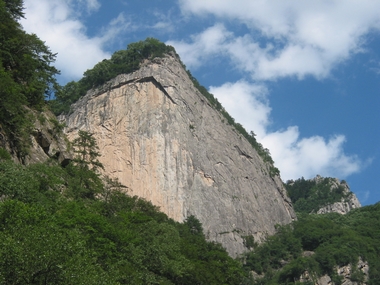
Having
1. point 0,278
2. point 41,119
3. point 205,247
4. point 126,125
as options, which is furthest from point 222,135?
point 0,278

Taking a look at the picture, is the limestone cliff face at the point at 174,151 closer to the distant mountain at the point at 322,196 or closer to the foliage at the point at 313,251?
the foliage at the point at 313,251

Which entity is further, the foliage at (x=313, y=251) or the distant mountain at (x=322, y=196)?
the distant mountain at (x=322, y=196)

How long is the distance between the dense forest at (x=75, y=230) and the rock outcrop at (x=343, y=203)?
5161cm

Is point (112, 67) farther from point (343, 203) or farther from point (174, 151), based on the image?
point (343, 203)

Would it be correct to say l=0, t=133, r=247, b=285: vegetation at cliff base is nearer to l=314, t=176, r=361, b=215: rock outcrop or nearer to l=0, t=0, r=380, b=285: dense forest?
l=0, t=0, r=380, b=285: dense forest

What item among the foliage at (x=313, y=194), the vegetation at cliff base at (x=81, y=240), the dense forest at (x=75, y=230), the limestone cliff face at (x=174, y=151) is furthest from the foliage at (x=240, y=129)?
the vegetation at cliff base at (x=81, y=240)

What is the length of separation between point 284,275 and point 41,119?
46071mm

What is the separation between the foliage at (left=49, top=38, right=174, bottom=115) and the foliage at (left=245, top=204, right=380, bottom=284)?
30.3 m

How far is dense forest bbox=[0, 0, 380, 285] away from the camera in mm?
14508

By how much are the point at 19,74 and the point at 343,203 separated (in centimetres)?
10673

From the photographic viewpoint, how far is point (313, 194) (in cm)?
13200

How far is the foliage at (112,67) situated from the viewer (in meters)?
76.1

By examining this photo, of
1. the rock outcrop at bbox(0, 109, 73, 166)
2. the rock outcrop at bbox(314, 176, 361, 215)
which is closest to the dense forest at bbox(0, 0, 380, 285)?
the rock outcrop at bbox(0, 109, 73, 166)

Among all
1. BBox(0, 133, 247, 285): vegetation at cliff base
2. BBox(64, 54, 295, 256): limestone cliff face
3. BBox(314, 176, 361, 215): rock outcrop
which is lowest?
BBox(0, 133, 247, 285): vegetation at cliff base
